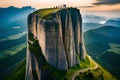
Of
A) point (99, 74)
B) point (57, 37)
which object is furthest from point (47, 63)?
point (99, 74)

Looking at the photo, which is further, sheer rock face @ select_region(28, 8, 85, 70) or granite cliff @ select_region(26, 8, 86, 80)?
granite cliff @ select_region(26, 8, 86, 80)

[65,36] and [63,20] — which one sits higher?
[63,20]

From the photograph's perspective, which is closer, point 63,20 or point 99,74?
point 63,20

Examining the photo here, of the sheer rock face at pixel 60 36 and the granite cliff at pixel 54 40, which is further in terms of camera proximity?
the granite cliff at pixel 54 40

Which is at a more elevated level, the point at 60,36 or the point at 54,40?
the point at 60,36

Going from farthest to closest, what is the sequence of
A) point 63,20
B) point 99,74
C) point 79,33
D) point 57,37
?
point 79,33, point 99,74, point 63,20, point 57,37

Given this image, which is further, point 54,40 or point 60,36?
point 60,36

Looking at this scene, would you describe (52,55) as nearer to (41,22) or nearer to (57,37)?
(57,37)
